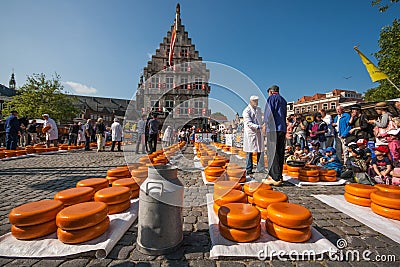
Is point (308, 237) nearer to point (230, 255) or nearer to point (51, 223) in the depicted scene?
point (230, 255)

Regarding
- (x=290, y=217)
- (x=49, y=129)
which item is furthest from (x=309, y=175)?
(x=49, y=129)

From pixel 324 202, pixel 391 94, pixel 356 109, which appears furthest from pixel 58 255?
pixel 391 94

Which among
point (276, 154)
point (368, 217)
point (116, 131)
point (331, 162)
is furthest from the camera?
point (116, 131)

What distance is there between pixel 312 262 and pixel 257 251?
1.47 ft

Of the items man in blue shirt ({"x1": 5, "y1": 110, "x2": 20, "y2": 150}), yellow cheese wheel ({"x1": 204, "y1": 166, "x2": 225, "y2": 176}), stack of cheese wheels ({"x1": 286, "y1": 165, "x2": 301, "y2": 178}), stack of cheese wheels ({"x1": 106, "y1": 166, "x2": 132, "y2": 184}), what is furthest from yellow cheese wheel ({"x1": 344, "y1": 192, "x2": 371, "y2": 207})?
man in blue shirt ({"x1": 5, "y1": 110, "x2": 20, "y2": 150})

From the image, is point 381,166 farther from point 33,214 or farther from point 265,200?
point 33,214

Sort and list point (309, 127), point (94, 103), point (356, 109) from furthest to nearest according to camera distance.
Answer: point (94, 103) → point (309, 127) → point (356, 109)

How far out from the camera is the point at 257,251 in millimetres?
1627

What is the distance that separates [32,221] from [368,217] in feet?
12.2

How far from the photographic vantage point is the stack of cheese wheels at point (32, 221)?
1.65 m

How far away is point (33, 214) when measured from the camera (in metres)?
1.66

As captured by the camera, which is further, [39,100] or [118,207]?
[39,100]

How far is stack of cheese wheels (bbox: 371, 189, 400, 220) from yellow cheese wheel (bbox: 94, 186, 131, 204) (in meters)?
3.22

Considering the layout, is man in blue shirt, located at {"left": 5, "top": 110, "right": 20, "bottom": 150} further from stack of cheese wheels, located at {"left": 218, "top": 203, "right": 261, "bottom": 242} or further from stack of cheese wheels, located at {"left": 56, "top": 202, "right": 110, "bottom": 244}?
stack of cheese wheels, located at {"left": 218, "top": 203, "right": 261, "bottom": 242}
